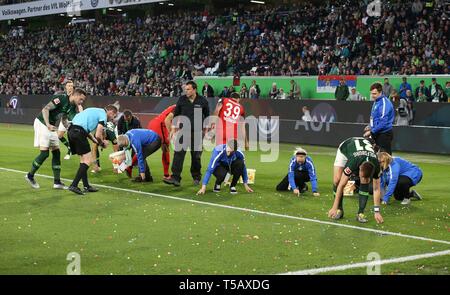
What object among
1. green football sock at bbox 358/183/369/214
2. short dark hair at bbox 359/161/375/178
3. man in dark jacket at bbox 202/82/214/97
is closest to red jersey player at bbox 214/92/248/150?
green football sock at bbox 358/183/369/214

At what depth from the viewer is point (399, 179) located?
12117 mm

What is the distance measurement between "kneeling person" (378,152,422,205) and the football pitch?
0.19 metres

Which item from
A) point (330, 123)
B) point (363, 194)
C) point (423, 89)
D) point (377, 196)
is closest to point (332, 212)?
point (363, 194)

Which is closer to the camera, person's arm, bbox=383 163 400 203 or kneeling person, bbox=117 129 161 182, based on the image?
person's arm, bbox=383 163 400 203

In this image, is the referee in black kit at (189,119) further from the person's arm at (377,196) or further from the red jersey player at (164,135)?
the person's arm at (377,196)

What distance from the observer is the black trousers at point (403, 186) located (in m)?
12.1

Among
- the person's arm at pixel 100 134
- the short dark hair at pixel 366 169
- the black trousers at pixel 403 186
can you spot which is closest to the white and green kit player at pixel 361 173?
the short dark hair at pixel 366 169

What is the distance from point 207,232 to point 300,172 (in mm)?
4058

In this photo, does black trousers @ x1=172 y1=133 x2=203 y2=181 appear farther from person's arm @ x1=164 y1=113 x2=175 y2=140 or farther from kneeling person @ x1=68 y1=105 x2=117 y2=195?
kneeling person @ x1=68 y1=105 x2=117 y2=195

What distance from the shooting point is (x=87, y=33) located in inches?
1933

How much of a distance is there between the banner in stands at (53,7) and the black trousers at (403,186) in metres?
31.2

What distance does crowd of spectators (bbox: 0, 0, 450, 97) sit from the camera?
91.5ft

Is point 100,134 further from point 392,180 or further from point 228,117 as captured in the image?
point 392,180
